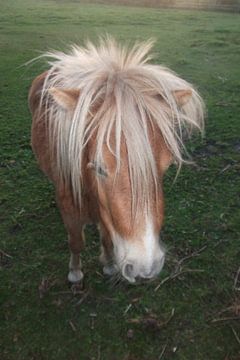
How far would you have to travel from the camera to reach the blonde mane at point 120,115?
146 cm

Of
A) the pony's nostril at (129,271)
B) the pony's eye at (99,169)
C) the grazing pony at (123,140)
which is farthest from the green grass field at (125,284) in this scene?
the pony's eye at (99,169)

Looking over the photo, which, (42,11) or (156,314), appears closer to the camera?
(156,314)

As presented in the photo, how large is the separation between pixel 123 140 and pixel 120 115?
11cm

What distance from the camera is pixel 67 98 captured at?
1615 millimetres

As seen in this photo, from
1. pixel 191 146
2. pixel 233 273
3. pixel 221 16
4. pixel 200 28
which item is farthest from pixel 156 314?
pixel 221 16

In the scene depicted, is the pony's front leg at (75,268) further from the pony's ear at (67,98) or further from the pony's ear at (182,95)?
the pony's ear at (182,95)

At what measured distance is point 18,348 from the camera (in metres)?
2.10

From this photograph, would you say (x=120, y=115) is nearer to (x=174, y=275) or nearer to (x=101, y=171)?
(x=101, y=171)

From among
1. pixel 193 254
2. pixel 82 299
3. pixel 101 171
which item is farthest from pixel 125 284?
pixel 101 171

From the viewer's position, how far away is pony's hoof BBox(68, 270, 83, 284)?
2436mm

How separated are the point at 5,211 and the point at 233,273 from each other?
1.80 metres

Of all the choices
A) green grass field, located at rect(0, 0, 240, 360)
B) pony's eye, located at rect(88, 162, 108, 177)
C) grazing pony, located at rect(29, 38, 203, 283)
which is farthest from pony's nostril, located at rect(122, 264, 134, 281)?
green grass field, located at rect(0, 0, 240, 360)

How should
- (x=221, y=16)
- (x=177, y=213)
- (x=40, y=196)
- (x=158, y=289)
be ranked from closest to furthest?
(x=158, y=289)
(x=177, y=213)
(x=40, y=196)
(x=221, y=16)

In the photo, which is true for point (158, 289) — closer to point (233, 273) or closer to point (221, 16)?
point (233, 273)
